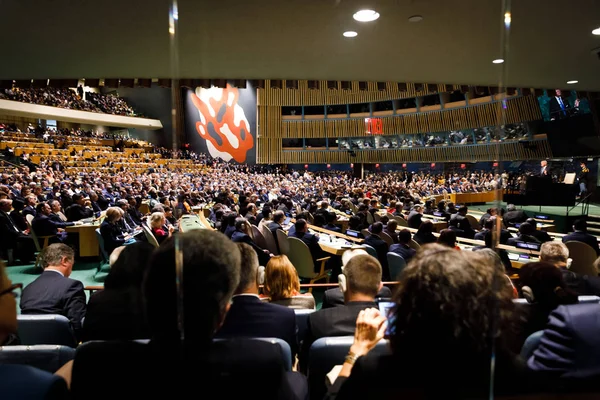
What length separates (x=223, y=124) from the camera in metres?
27.6

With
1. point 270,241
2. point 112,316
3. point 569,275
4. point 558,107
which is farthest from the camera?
point 558,107

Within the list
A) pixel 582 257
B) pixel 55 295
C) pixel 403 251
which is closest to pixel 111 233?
pixel 55 295

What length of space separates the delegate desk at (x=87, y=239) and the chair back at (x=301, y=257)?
3911 mm

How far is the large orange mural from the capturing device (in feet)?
89.1

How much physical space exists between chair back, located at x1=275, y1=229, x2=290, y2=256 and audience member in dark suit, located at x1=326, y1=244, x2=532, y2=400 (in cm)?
414

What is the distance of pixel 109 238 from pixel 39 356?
436cm

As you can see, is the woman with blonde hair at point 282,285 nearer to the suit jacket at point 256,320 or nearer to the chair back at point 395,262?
the suit jacket at point 256,320

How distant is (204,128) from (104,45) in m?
25.6

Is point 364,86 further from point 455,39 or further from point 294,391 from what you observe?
point 294,391

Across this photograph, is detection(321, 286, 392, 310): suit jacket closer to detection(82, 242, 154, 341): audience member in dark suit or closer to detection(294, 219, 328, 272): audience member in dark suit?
detection(82, 242, 154, 341): audience member in dark suit

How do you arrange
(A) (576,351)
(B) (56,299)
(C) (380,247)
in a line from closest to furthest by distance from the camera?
(A) (576,351) → (B) (56,299) → (C) (380,247)

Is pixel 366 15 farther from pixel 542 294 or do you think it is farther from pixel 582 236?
pixel 582 236

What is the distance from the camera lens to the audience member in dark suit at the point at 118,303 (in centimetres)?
179

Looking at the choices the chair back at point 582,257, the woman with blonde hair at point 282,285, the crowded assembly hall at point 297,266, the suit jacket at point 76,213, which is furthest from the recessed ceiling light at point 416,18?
the suit jacket at point 76,213
